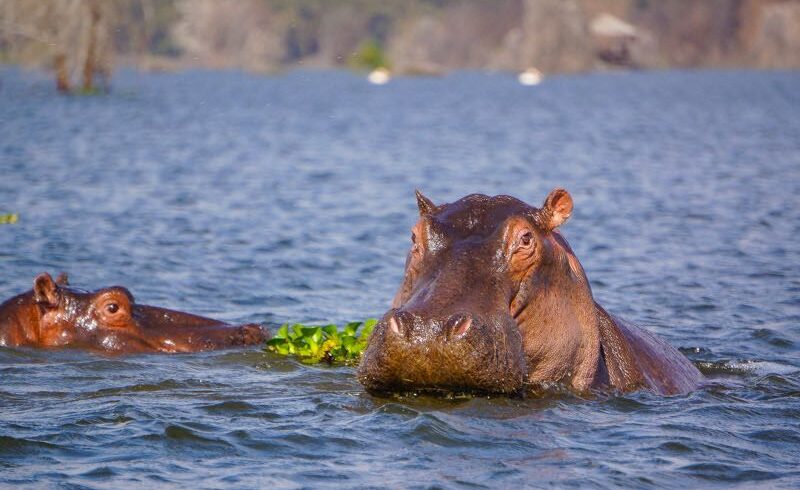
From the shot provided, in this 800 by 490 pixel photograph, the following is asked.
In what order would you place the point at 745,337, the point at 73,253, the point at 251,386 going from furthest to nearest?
the point at 73,253, the point at 745,337, the point at 251,386

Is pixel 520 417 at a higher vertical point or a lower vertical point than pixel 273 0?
lower

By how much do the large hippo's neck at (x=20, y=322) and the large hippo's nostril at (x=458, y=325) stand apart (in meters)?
3.68

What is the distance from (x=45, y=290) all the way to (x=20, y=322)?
350 millimetres

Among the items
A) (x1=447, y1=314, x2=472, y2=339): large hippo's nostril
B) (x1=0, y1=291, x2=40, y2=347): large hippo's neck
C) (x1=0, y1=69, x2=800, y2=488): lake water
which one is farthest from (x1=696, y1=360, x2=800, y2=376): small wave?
(x1=0, y1=291, x2=40, y2=347): large hippo's neck

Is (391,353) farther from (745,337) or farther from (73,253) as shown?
(73,253)

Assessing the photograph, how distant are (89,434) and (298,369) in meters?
1.86

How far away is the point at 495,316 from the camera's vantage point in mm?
5730

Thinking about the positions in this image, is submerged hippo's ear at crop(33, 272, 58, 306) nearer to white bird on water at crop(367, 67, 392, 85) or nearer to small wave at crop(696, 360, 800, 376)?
small wave at crop(696, 360, 800, 376)


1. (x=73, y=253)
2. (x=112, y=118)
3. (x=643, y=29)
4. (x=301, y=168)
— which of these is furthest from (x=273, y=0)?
(x=73, y=253)

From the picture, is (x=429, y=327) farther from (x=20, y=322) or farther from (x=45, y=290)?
(x=20, y=322)

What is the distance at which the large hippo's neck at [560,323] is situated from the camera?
6.05 metres

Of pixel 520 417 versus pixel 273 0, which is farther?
pixel 273 0

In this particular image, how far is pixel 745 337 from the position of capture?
959 centimetres

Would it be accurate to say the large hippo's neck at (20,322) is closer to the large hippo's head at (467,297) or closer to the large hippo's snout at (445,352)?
the large hippo's head at (467,297)
